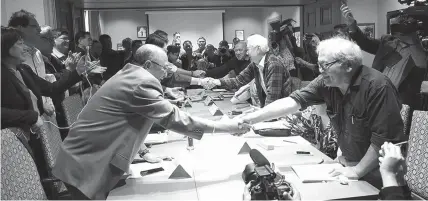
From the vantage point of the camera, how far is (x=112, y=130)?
201 centimetres

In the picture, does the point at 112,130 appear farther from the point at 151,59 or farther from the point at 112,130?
the point at 151,59

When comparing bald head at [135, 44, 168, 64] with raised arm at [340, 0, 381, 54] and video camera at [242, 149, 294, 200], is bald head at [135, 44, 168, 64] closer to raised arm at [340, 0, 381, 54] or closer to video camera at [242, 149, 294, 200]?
video camera at [242, 149, 294, 200]

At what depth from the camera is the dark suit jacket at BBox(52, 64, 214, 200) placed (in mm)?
1965

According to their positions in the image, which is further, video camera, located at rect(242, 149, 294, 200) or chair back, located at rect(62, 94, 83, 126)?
chair back, located at rect(62, 94, 83, 126)

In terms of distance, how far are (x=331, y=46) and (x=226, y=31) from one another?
1257cm

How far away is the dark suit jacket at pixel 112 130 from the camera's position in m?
1.96

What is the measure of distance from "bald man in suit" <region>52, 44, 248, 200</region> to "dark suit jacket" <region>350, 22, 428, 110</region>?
8.01ft

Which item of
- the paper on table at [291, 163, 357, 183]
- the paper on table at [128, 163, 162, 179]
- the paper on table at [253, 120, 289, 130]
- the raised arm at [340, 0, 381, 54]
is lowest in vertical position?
the paper on table at [128, 163, 162, 179]

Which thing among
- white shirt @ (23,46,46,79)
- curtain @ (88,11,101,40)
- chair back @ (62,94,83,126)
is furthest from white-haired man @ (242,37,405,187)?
curtain @ (88,11,101,40)

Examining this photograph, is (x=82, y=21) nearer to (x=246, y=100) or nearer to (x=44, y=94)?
(x=246, y=100)

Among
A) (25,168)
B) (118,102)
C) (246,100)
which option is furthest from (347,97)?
(246,100)

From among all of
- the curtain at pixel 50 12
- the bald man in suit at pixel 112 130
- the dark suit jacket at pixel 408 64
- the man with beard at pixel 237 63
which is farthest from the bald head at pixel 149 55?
the curtain at pixel 50 12

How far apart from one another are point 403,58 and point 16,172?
3.30 m

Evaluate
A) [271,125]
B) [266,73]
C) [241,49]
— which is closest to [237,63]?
[241,49]
